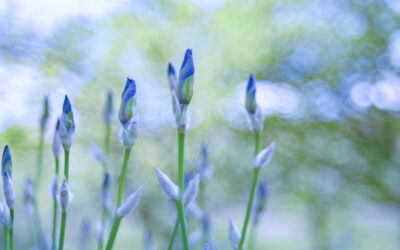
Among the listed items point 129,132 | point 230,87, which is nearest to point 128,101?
point 129,132

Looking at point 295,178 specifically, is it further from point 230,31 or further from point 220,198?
point 230,31

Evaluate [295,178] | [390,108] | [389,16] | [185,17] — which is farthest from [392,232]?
[185,17]

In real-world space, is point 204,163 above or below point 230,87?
below

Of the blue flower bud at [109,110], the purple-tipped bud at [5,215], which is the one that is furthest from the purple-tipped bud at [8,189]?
the blue flower bud at [109,110]

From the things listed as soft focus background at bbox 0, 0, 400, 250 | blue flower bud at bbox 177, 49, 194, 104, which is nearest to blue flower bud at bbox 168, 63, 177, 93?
blue flower bud at bbox 177, 49, 194, 104

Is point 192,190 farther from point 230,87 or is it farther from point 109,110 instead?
point 230,87

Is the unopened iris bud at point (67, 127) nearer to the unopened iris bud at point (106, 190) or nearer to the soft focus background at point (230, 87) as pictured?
the unopened iris bud at point (106, 190)
